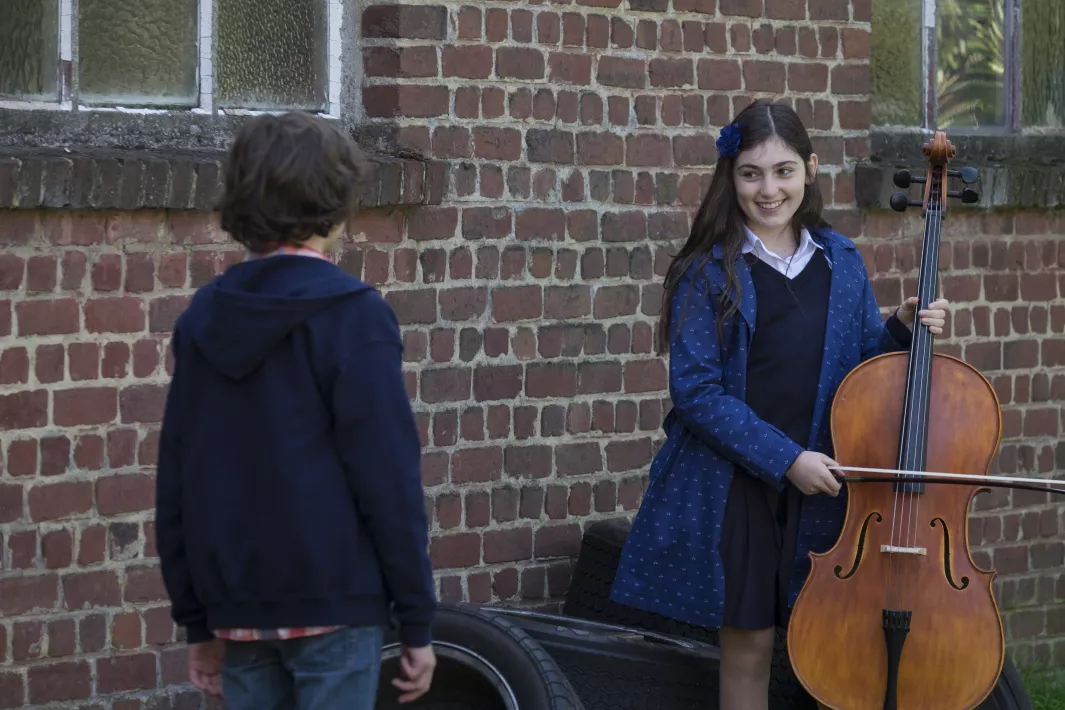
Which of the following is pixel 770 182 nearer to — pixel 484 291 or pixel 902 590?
pixel 902 590

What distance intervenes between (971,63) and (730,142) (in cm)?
255

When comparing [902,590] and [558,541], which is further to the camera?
[558,541]

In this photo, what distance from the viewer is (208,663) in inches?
114

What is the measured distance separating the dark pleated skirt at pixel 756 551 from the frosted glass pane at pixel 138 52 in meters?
1.86

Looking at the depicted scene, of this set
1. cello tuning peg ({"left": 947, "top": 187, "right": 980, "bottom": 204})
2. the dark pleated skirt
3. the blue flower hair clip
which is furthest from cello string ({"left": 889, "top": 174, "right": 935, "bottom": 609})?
the blue flower hair clip

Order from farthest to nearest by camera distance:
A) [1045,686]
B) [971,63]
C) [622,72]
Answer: [971,63], [1045,686], [622,72]

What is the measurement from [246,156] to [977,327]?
3.72 metres

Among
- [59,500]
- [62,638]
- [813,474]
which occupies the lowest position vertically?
[62,638]

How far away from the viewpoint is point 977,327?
5809 millimetres

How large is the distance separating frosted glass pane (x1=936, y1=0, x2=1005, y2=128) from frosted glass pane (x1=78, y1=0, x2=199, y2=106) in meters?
2.83

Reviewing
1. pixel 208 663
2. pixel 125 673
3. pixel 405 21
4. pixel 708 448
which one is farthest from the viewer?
pixel 405 21

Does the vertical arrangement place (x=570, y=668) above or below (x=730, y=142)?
below

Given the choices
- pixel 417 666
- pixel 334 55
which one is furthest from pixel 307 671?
pixel 334 55

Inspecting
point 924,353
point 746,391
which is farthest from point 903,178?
point 746,391
